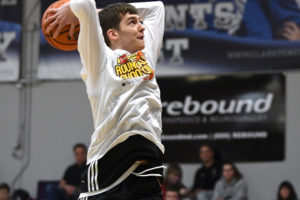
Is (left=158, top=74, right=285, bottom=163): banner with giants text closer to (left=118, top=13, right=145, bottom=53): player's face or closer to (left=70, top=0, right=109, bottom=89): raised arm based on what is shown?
(left=118, top=13, right=145, bottom=53): player's face

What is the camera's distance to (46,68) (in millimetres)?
11211

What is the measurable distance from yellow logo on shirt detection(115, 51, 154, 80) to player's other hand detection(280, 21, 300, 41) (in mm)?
6378

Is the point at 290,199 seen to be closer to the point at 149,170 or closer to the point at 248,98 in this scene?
the point at 248,98

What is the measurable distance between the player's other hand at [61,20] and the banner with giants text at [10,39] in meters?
7.55

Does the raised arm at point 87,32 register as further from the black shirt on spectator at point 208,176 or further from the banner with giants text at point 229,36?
the banner with giants text at point 229,36

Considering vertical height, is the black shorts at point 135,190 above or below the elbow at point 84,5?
below

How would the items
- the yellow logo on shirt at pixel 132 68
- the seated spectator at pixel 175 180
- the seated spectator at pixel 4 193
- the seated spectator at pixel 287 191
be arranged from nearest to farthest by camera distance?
the yellow logo on shirt at pixel 132 68
the seated spectator at pixel 287 191
the seated spectator at pixel 175 180
the seated spectator at pixel 4 193

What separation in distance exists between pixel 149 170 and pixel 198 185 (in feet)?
20.7

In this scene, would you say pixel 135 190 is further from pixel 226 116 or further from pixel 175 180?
pixel 226 116

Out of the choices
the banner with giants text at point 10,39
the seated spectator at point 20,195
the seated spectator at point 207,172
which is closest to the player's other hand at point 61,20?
the seated spectator at point 207,172

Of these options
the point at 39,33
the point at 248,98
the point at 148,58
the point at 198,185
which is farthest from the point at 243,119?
the point at 148,58

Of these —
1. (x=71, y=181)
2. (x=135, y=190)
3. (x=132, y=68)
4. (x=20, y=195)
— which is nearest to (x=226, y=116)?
(x=71, y=181)

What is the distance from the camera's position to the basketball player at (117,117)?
3.69 metres

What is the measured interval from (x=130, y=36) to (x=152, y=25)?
1.20ft
